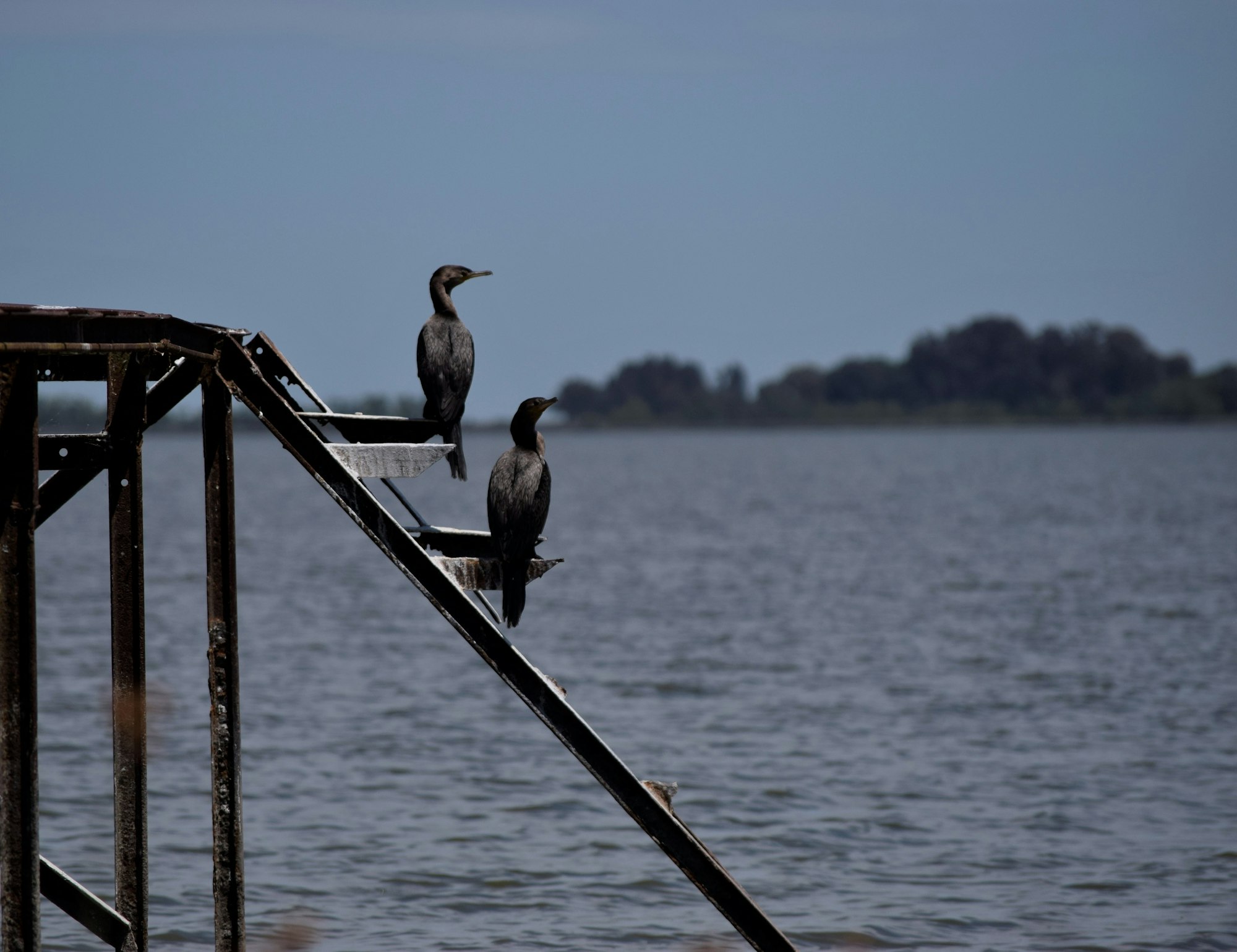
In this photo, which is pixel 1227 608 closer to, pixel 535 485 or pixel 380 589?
pixel 380 589

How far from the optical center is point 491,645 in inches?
263

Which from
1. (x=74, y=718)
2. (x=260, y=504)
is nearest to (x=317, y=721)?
(x=74, y=718)

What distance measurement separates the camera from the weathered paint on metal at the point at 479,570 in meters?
6.88

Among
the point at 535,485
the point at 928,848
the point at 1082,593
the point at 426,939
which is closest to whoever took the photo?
the point at 535,485

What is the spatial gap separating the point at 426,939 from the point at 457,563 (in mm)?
4232

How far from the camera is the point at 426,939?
1025 cm

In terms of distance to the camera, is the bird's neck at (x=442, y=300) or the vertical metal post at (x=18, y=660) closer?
the vertical metal post at (x=18, y=660)

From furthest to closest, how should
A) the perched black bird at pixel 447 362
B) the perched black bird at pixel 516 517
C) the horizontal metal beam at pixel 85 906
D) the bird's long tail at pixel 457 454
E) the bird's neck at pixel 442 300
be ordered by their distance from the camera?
the bird's neck at pixel 442 300 < the perched black bird at pixel 447 362 < the bird's long tail at pixel 457 454 < the perched black bird at pixel 516 517 < the horizontal metal beam at pixel 85 906

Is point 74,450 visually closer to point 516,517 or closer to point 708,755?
point 516,517

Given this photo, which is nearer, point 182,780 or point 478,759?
point 182,780

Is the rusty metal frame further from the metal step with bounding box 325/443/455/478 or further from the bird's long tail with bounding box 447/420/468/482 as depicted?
the bird's long tail with bounding box 447/420/468/482

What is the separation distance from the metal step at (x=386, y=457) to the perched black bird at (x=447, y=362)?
73cm

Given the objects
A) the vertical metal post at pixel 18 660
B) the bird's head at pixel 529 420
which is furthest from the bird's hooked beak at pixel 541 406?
the vertical metal post at pixel 18 660

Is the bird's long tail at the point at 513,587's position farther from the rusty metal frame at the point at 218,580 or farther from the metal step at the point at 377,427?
the metal step at the point at 377,427
